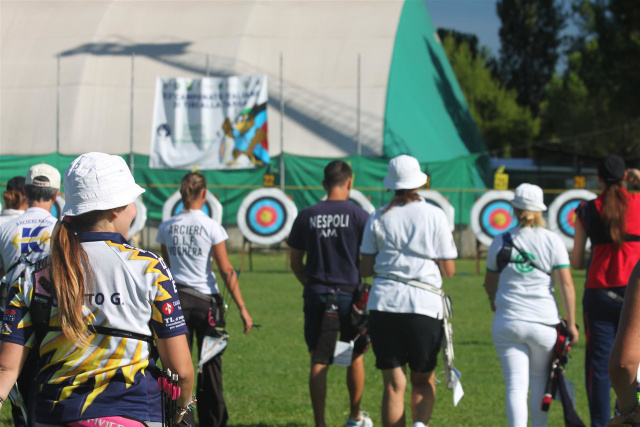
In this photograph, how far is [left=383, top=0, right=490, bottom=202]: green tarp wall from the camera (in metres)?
24.7

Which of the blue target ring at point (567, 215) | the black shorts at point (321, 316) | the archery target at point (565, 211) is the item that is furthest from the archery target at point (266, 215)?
the black shorts at point (321, 316)

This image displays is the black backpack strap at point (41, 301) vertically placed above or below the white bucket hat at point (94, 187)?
below

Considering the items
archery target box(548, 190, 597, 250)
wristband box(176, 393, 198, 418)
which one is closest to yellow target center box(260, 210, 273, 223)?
archery target box(548, 190, 597, 250)

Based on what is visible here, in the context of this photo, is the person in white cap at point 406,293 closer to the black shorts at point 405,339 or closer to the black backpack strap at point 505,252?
the black shorts at point 405,339

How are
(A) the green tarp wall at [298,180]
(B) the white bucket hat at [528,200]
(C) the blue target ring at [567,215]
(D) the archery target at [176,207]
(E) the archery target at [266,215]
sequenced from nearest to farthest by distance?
(B) the white bucket hat at [528,200], (D) the archery target at [176,207], (C) the blue target ring at [567,215], (E) the archery target at [266,215], (A) the green tarp wall at [298,180]

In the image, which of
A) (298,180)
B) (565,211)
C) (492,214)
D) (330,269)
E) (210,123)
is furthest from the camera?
(298,180)

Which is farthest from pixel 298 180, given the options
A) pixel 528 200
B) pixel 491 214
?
pixel 528 200

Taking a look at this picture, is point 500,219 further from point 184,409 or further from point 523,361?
point 184,409

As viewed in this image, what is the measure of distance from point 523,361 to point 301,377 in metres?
2.90

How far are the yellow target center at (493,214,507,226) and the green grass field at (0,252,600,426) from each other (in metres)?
6.49

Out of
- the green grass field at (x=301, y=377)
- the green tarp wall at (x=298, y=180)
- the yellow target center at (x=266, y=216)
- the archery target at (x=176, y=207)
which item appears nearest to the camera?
the green grass field at (x=301, y=377)

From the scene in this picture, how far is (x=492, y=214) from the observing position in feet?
60.8

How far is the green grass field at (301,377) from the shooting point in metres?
6.13

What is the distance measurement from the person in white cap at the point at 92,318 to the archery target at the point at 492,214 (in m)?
15.9
